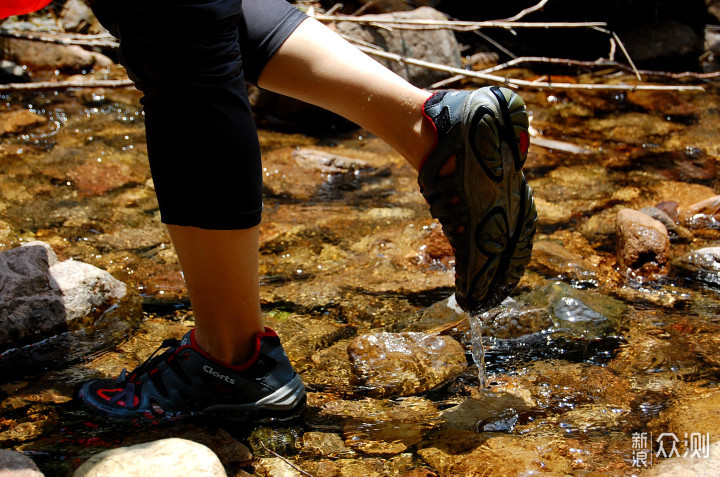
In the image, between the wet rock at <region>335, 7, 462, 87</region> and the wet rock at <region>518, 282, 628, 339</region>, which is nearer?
the wet rock at <region>518, 282, 628, 339</region>

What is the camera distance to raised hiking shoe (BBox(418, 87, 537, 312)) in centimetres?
154

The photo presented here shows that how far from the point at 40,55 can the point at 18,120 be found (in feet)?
5.13

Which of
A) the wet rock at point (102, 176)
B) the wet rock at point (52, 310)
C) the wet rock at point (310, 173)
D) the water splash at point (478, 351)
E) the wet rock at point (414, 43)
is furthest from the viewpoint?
the wet rock at point (414, 43)

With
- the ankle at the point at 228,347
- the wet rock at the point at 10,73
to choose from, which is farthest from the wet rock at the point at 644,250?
the wet rock at the point at 10,73

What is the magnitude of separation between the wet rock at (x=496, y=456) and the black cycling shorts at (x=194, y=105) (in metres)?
0.66

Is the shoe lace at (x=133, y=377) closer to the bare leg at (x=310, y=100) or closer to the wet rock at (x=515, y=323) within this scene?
the bare leg at (x=310, y=100)

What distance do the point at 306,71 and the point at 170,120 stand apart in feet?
1.14

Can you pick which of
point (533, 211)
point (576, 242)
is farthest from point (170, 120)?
point (576, 242)

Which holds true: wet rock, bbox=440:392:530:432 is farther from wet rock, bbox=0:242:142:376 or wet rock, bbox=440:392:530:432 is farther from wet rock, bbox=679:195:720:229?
wet rock, bbox=679:195:720:229

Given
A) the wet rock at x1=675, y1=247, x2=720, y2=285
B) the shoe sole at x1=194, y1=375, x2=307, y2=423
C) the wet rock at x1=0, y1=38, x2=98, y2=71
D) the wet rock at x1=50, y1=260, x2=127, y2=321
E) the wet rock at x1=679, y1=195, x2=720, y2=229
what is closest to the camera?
the shoe sole at x1=194, y1=375, x2=307, y2=423

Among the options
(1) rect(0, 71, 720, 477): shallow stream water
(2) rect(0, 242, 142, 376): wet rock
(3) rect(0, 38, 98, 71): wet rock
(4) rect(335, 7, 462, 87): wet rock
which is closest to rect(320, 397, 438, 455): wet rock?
(1) rect(0, 71, 720, 477): shallow stream water

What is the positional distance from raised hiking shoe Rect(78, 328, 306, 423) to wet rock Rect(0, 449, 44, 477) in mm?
360
